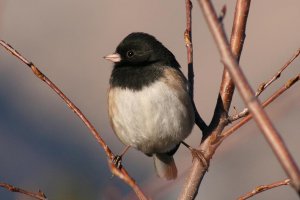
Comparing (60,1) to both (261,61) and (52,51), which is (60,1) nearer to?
(52,51)

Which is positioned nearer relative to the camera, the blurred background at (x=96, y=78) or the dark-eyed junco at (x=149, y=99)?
the dark-eyed junco at (x=149, y=99)

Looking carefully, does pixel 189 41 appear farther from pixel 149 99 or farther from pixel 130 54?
pixel 130 54

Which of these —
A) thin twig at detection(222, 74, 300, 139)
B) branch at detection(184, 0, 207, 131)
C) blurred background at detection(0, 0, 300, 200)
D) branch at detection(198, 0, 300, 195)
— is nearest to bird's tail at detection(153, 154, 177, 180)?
branch at detection(184, 0, 207, 131)

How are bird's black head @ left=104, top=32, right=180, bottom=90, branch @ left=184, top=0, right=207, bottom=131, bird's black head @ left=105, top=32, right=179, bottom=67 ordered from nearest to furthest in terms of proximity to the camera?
branch @ left=184, top=0, right=207, bottom=131 → bird's black head @ left=104, top=32, right=180, bottom=90 → bird's black head @ left=105, top=32, right=179, bottom=67

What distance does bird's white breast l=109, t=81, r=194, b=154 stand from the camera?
10.3 ft

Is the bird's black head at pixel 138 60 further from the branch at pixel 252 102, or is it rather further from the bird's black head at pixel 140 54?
the branch at pixel 252 102

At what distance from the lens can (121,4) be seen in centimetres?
1142

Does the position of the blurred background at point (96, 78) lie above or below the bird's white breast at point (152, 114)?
below

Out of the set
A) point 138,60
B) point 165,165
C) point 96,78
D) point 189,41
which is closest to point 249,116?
point 189,41

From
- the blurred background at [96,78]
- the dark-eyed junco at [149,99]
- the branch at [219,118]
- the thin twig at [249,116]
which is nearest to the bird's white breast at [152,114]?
the dark-eyed junco at [149,99]

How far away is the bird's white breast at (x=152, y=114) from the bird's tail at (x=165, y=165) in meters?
0.17

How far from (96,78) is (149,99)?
7.15 metres

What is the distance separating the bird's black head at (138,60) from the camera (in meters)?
3.28

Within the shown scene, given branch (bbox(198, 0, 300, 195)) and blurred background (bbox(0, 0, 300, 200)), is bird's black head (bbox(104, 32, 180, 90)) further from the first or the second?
blurred background (bbox(0, 0, 300, 200))
